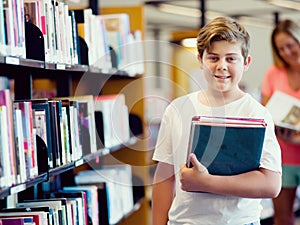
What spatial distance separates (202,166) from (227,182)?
0.10m

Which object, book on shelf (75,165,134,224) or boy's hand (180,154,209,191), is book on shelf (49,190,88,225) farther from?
boy's hand (180,154,209,191)

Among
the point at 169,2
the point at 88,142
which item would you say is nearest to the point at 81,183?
the point at 88,142

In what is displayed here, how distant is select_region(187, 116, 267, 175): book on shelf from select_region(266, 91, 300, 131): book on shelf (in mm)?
1712

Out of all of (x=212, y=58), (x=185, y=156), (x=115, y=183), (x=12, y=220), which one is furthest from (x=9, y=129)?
(x=115, y=183)

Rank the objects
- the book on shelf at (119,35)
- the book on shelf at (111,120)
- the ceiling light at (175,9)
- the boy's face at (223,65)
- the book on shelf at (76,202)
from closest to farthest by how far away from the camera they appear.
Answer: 1. the boy's face at (223,65)
2. the book on shelf at (76,202)
3. the book on shelf at (111,120)
4. the book on shelf at (119,35)
5. the ceiling light at (175,9)

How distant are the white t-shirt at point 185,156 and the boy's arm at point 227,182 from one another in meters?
0.06

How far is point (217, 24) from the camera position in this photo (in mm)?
2148

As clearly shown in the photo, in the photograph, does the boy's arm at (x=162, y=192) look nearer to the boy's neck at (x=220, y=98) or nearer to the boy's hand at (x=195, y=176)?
the boy's hand at (x=195, y=176)

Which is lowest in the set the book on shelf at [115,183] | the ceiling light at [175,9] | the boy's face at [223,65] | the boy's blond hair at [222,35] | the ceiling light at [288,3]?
the book on shelf at [115,183]

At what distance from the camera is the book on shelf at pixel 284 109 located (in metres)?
3.72

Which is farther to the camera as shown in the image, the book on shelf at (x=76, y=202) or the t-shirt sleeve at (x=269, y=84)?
the t-shirt sleeve at (x=269, y=84)

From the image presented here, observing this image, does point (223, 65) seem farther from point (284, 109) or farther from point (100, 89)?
point (100, 89)

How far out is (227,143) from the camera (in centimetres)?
204

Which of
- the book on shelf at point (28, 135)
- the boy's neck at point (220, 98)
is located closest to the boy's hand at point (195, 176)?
the boy's neck at point (220, 98)
